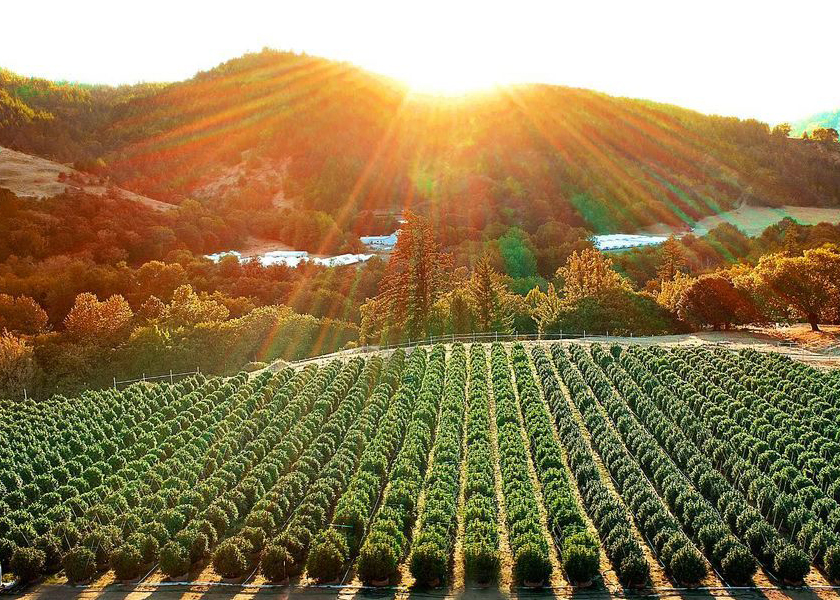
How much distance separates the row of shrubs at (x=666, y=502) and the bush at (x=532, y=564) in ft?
12.0

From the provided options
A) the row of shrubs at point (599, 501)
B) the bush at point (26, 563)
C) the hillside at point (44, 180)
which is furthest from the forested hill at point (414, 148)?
the bush at point (26, 563)

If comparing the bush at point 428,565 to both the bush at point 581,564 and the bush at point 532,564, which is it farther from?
the bush at point 581,564

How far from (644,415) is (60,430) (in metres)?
26.9

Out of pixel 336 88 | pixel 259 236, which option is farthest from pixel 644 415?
pixel 336 88

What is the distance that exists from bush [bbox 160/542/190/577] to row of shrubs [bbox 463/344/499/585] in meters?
8.51

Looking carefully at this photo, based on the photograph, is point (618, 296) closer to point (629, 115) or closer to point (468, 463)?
point (468, 463)

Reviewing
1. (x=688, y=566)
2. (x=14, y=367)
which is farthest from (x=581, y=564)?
(x=14, y=367)

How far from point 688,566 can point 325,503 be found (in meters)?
11.8

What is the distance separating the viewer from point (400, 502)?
26453 mm

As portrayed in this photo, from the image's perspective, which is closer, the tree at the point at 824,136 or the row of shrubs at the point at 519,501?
the row of shrubs at the point at 519,501

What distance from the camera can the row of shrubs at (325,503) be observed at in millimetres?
22922

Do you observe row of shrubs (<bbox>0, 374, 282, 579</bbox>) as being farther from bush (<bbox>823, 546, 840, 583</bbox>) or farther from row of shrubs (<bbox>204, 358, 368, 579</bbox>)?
bush (<bbox>823, 546, 840, 583</bbox>)

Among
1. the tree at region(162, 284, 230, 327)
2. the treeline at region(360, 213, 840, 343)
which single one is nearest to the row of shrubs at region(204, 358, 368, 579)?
the treeline at region(360, 213, 840, 343)

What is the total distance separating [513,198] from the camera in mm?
133000
